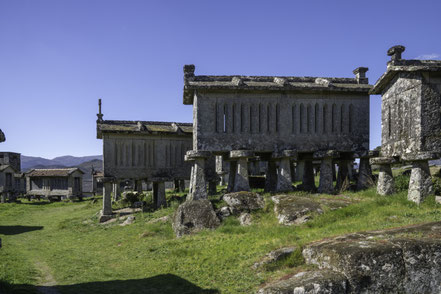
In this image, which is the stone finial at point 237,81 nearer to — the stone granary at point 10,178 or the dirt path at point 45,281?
the dirt path at point 45,281

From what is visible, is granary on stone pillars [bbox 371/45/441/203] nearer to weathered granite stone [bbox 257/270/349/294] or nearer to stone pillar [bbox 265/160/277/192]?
stone pillar [bbox 265/160/277/192]

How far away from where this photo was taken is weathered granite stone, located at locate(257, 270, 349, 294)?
7508mm

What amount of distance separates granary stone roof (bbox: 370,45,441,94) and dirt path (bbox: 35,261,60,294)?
14.0 meters

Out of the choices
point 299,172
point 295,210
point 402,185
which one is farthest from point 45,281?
point 299,172

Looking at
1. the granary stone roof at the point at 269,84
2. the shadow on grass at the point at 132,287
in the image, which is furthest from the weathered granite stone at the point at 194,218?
the granary stone roof at the point at 269,84

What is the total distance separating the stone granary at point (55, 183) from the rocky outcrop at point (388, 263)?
1597 inches

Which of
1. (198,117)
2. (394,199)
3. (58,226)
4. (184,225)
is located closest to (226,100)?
(198,117)

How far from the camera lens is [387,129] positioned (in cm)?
1535

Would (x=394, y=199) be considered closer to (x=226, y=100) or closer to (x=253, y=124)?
(x=253, y=124)

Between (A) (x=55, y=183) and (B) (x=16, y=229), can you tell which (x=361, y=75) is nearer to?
(B) (x=16, y=229)

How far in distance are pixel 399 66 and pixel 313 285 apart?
33.5ft

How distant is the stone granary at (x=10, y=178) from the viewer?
4116 centimetres

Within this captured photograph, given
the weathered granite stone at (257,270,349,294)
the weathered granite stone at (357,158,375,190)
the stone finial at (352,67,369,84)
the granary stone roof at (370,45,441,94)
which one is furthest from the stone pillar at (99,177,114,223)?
the weathered granite stone at (257,270,349,294)

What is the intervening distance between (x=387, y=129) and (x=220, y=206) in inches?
317
